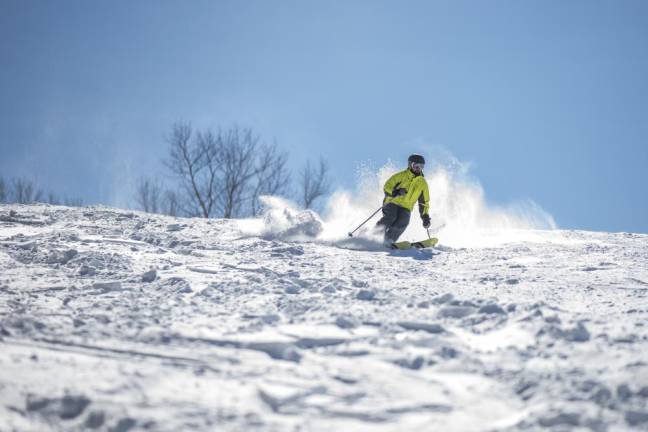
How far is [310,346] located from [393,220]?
19.3 ft

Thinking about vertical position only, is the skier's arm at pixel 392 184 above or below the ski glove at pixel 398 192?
above

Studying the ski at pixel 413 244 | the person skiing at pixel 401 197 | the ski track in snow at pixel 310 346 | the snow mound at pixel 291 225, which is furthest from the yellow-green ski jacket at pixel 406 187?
the ski track in snow at pixel 310 346

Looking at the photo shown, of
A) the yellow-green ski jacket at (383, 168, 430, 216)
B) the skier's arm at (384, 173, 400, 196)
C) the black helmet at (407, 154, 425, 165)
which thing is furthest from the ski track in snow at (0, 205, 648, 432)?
the black helmet at (407, 154, 425, 165)

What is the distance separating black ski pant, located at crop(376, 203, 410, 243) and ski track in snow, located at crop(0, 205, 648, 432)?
9.24 ft

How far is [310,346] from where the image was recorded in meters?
3.39

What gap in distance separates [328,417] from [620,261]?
6267mm

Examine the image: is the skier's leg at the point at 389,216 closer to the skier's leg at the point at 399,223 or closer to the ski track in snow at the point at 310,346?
the skier's leg at the point at 399,223

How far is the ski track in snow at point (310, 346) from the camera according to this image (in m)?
2.50

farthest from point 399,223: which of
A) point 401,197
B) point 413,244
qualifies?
point 413,244

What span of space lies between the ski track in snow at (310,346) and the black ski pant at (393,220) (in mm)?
2816

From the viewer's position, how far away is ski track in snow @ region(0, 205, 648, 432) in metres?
2.50

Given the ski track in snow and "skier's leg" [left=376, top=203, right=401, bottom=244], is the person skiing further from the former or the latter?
the ski track in snow

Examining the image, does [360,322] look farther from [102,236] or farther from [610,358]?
[102,236]

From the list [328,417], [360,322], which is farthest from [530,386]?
[360,322]
